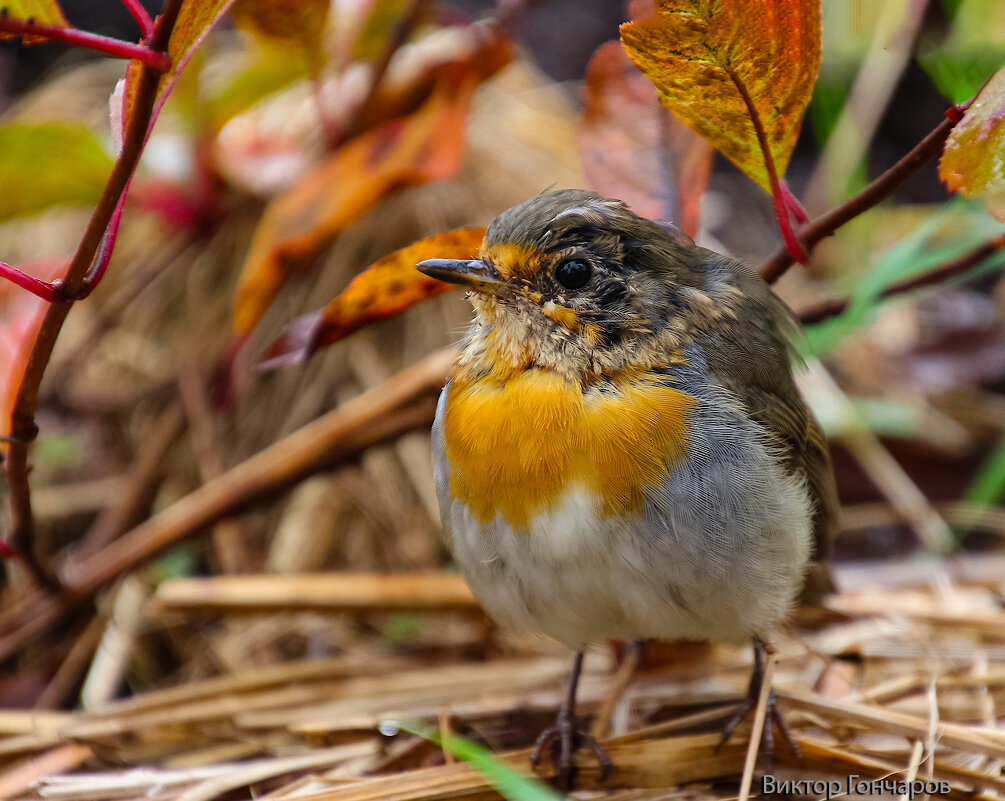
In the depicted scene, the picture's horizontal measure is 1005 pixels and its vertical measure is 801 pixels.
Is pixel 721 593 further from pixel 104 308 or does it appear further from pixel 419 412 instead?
pixel 104 308

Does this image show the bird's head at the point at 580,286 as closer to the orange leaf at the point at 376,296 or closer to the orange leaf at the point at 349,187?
the orange leaf at the point at 376,296

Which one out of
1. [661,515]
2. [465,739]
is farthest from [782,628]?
[465,739]

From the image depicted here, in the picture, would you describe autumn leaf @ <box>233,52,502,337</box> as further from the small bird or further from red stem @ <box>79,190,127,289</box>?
red stem @ <box>79,190,127,289</box>

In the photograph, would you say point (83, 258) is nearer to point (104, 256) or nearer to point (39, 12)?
point (104, 256)

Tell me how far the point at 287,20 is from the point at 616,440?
1370 mm

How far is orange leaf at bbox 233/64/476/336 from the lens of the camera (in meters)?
2.22

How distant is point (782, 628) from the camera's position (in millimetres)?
1976

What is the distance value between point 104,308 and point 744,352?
2.18 m

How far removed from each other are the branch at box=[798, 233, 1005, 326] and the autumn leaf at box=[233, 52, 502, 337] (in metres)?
0.87

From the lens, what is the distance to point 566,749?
1.89m

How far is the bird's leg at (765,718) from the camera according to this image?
1854 mm

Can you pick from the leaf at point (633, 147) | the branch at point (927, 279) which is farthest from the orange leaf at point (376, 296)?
the branch at point (927, 279)

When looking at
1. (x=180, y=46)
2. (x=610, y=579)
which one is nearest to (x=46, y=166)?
(x=180, y=46)

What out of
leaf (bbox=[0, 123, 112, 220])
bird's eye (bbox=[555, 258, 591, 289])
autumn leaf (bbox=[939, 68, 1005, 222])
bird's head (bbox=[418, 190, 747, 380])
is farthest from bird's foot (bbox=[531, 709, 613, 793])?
leaf (bbox=[0, 123, 112, 220])
